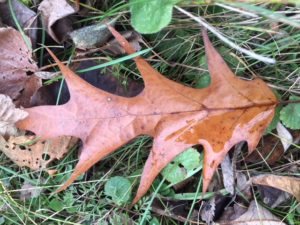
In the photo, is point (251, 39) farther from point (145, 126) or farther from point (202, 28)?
point (145, 126)

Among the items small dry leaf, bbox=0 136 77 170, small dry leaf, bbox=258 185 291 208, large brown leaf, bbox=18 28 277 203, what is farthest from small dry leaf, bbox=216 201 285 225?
small dry leaf, bbox=0 136 77 170

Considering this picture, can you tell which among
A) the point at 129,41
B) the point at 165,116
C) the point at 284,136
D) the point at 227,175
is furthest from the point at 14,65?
the point at 284,136

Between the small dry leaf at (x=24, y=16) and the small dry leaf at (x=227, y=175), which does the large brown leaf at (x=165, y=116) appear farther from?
the small dry leaf at (x=24, y=16)

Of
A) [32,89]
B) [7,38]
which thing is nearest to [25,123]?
[32,89]

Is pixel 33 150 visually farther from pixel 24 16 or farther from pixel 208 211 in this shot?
pixel 208 211

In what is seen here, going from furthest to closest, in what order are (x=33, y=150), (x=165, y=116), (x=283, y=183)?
(x=33, y=150) → (x=283, y=183) → (x=165, y=116)

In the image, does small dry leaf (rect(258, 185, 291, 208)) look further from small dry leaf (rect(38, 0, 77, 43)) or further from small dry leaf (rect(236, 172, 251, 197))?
small dry leaf (rect(38, 0, 77, 43))
